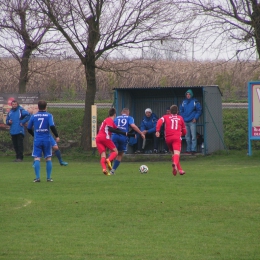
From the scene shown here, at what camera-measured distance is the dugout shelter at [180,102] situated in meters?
23.0

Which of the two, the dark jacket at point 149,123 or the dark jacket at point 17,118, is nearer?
the dark jacket at point 17,118

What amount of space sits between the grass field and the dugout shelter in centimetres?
778

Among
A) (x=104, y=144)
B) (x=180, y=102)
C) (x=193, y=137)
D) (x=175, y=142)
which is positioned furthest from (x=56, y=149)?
(x=180, y=102)

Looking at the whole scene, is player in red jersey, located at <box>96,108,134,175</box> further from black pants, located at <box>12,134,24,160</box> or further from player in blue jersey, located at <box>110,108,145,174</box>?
black pants, located at <box>12,134,24,160</box>

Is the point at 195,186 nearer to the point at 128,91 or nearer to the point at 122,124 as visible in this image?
the point at 122,124

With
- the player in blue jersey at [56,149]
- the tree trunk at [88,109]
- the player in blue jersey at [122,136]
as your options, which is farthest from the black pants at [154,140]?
the player in blue jersey at [122,136]

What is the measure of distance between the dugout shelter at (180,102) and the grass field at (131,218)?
7.78m

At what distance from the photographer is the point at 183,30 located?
23625mm

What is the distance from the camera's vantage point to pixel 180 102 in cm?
2520

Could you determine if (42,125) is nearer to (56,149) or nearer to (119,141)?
(56,149)

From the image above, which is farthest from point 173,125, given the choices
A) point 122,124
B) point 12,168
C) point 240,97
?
point 240,97

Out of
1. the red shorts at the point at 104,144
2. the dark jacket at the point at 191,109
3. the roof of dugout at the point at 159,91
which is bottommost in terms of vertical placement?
the red shorts at the point at 104,144

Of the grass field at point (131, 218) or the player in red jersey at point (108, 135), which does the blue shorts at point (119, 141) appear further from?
the grass field at point (131, 218)

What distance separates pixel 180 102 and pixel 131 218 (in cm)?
1652
